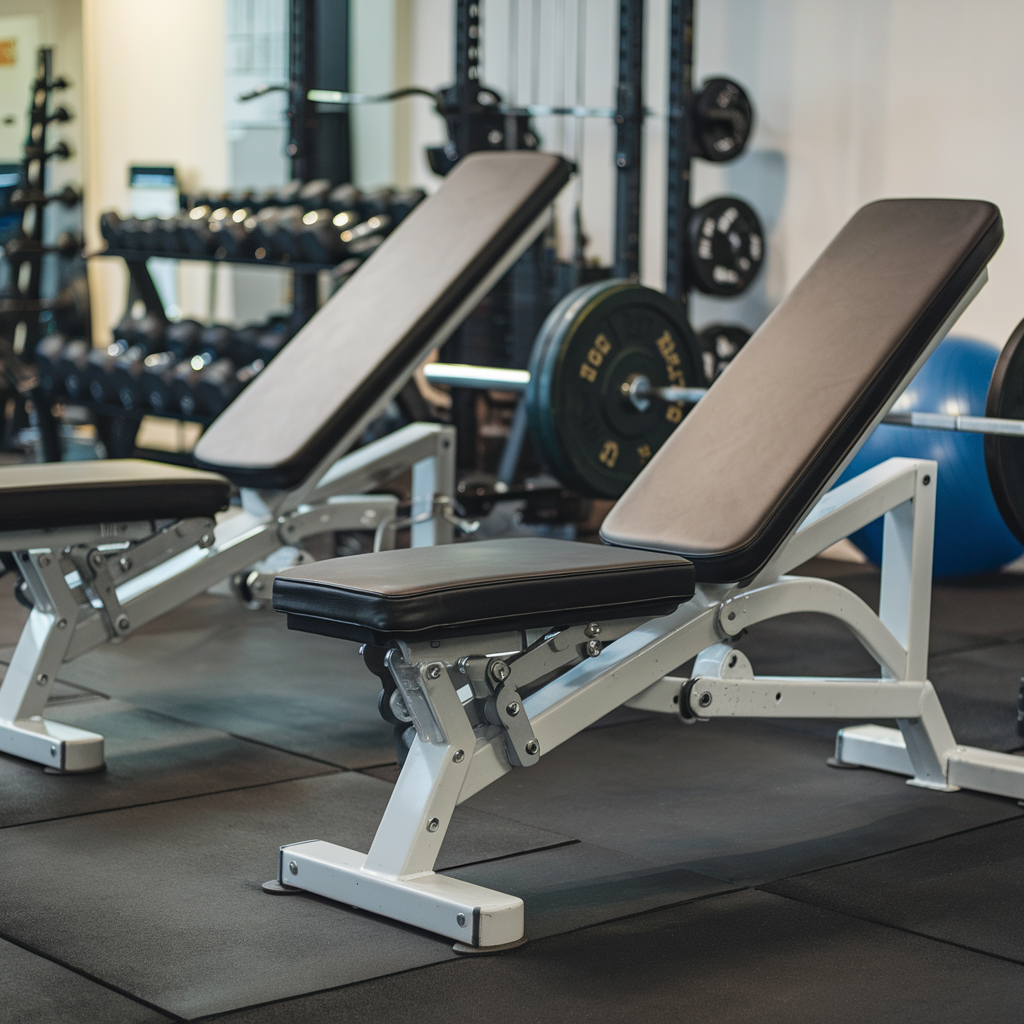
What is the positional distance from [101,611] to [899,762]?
1521 millimetres

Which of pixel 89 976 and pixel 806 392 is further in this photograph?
pixel 806 392

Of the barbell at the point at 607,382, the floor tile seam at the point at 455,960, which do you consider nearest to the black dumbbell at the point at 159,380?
the barbell at the point at 607,382

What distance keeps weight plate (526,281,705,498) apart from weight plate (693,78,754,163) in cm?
219

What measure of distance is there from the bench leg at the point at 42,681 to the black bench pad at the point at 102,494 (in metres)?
0.10

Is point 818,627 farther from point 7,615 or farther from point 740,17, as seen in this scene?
point 740,17

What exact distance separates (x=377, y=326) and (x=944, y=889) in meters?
1.70

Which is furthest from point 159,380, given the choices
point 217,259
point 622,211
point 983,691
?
point 983,691

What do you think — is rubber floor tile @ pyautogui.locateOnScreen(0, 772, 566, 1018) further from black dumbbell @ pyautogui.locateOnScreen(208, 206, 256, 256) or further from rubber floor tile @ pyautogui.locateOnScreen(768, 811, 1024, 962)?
black dumbbell @ pyautogui.locateOnScreen(208, 206, 256, 256)

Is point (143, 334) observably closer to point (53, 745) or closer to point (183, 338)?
point (183, 338)

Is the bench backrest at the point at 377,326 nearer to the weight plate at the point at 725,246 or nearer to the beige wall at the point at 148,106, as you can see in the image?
the weight plate at the point at 725,246

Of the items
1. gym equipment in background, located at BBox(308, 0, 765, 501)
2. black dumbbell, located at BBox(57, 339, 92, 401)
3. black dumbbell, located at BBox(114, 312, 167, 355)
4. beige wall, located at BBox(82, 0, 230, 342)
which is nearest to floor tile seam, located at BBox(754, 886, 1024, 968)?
gym equipment in background, located at BBox(308, 0, 765, 501)

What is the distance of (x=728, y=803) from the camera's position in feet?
8.55

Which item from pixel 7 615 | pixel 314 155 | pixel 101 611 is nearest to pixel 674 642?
pixel 101 611

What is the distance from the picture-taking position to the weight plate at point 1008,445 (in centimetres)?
254
